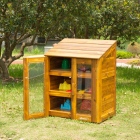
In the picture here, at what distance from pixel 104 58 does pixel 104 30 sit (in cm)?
735

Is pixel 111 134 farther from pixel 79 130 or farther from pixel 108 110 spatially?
pixel 108 110

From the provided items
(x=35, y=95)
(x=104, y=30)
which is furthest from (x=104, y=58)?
(x=104, y=30)

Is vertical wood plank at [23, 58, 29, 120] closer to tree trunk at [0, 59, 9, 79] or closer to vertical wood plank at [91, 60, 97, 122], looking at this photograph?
vertical wood plank at [91, 60, 97, 122]

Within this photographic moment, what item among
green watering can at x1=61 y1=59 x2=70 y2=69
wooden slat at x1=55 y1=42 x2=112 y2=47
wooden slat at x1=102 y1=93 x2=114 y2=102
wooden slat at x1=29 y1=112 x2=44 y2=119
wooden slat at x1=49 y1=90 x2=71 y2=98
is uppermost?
wooden slat at x1=55 y1=42 x2=112 y2=47

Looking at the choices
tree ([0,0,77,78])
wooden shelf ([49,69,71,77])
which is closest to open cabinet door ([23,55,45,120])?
wooden shelf ([49,69,71,77])

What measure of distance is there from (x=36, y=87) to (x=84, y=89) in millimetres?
1047

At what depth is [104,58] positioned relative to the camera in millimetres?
5660

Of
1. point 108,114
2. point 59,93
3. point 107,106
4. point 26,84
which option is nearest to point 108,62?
point 107,106

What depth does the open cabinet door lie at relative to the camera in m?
5.80

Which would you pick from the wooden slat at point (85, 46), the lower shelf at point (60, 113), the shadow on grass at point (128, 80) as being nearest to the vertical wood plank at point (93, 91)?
the wooden slat at point (85, 46)

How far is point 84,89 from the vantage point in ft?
Result: 19.7

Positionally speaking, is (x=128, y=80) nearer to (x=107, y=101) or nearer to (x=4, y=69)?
(x=4, y=69)

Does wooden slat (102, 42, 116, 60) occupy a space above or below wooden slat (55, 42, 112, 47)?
below

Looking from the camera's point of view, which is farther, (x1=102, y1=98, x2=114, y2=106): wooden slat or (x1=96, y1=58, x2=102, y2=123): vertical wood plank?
(x1=102, y1=98, x2=114, y2=106): wooden slat
